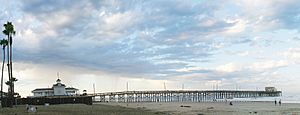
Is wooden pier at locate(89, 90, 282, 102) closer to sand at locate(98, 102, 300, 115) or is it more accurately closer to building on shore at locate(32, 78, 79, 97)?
building on shore at locate(32, 78, 79, 97)

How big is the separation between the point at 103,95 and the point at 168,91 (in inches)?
1331

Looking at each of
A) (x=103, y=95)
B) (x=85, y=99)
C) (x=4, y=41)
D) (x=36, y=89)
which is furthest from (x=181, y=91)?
(x=4, y=41)

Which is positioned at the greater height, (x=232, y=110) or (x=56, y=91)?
(x=56, y=91)

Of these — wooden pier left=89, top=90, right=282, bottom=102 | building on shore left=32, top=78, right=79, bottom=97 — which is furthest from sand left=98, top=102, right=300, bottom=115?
wooden pier left=89, top=90, right=282, bottom=102

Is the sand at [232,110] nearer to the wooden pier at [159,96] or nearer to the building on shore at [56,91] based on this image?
the building on shore at [56,91]

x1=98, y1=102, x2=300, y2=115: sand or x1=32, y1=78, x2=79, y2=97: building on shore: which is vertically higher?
x1=32, y1=78, x2=79, y2=97: building on shore

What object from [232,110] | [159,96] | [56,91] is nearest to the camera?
[232,110]

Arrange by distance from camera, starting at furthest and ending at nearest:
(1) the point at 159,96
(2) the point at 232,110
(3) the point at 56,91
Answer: (1) the point at 159,96
(3) the point at 56,91
(2) the point at 232,110

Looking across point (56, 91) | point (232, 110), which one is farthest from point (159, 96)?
point (232, 110)

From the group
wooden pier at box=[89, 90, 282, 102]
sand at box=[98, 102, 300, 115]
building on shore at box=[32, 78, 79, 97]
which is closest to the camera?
sand at box=[98, 102, 300, 115]

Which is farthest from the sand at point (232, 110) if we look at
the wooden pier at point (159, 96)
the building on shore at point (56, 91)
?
the wooden pier at point (159, 96)

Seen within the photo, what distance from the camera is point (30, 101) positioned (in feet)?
241

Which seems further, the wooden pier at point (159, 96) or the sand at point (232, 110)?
the wooden pier at point (159, 96)

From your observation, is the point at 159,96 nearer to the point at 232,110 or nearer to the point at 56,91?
the point at 56,91
